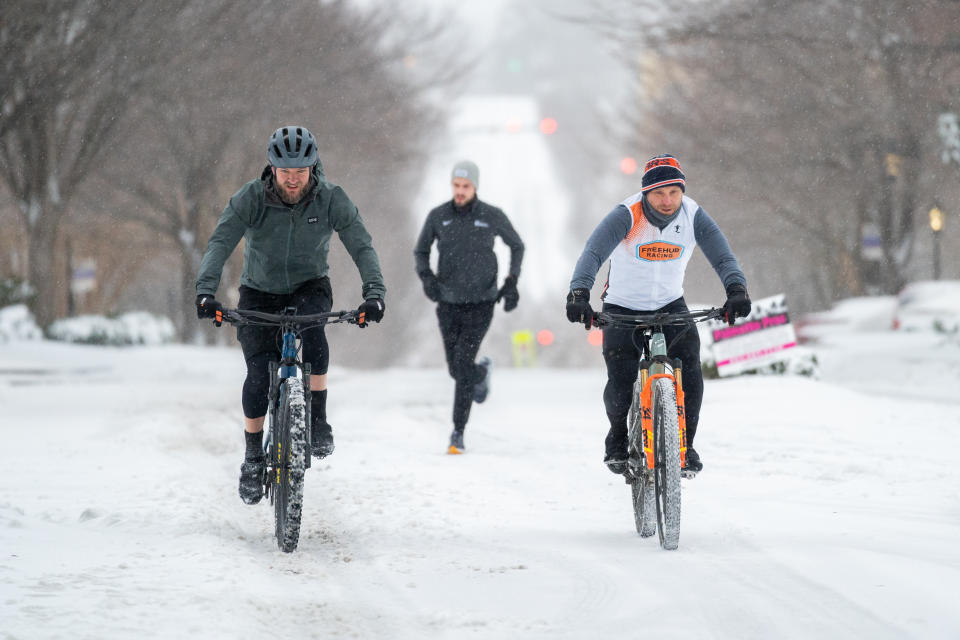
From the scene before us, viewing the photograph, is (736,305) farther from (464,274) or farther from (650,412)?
(464,274)

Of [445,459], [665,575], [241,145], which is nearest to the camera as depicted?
[665,575]

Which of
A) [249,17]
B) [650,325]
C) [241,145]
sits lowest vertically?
[650,325]

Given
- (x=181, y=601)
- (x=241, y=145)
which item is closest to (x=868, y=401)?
(x=181, y=601)

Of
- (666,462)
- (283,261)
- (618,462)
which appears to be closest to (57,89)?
(283,261)

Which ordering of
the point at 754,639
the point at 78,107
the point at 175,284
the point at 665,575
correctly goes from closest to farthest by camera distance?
the point at 754,639, the point at 665,575, the point at 78,107, the point at 175,284

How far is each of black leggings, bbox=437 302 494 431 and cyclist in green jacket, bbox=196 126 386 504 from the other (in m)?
3.08

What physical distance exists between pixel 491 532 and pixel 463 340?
333 cm

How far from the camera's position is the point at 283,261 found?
633cm

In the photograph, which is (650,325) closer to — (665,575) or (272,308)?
(665,575)

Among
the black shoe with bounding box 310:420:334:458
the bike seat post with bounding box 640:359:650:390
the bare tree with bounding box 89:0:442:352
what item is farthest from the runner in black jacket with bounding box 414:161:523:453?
the bare tree with bounding box 89:0:442:352

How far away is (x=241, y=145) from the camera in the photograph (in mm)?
26125

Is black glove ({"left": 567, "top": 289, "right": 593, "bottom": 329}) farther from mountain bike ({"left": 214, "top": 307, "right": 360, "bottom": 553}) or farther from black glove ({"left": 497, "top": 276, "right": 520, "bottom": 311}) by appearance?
black glove ({"left": 497, "top": 276, "right": 520, "bottom": 311})

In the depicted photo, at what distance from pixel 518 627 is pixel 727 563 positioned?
4.50 feet

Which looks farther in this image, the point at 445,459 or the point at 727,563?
the point at 445,459
